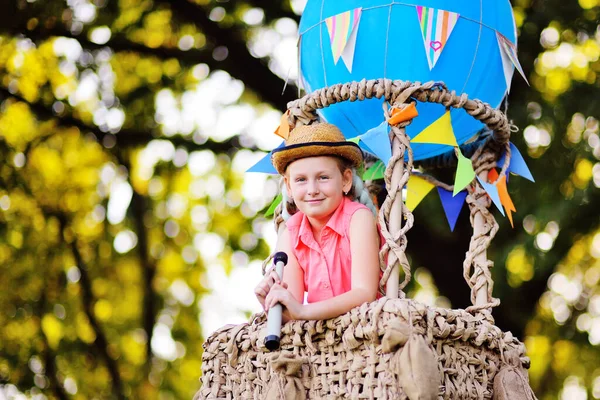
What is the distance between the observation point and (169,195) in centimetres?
895

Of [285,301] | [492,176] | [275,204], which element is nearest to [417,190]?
[492,176]

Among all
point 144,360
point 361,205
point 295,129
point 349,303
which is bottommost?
point 144,360

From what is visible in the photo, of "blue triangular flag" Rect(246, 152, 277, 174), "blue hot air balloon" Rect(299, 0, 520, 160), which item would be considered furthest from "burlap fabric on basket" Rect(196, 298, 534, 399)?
"blue hot air balloon" Rect(299, 0, 520, 160)

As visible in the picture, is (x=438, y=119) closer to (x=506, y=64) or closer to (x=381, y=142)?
(x=381, y=142)

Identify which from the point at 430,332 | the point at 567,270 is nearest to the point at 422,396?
the point at 430,332

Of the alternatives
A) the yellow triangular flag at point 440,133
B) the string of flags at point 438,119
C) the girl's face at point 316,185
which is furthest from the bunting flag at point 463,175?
the girl's face at point 316,185

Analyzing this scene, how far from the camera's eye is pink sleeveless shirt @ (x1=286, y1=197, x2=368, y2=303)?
3156 mm

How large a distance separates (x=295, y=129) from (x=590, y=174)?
391cm

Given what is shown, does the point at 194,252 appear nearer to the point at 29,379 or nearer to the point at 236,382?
the point at 29,379

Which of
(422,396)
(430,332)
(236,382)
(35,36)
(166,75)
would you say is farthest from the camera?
(166,75)

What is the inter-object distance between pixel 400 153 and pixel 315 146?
11.4 inches

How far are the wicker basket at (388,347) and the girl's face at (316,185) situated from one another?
20 cm

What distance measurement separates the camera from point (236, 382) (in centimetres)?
315

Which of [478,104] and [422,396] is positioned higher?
[478,104]
